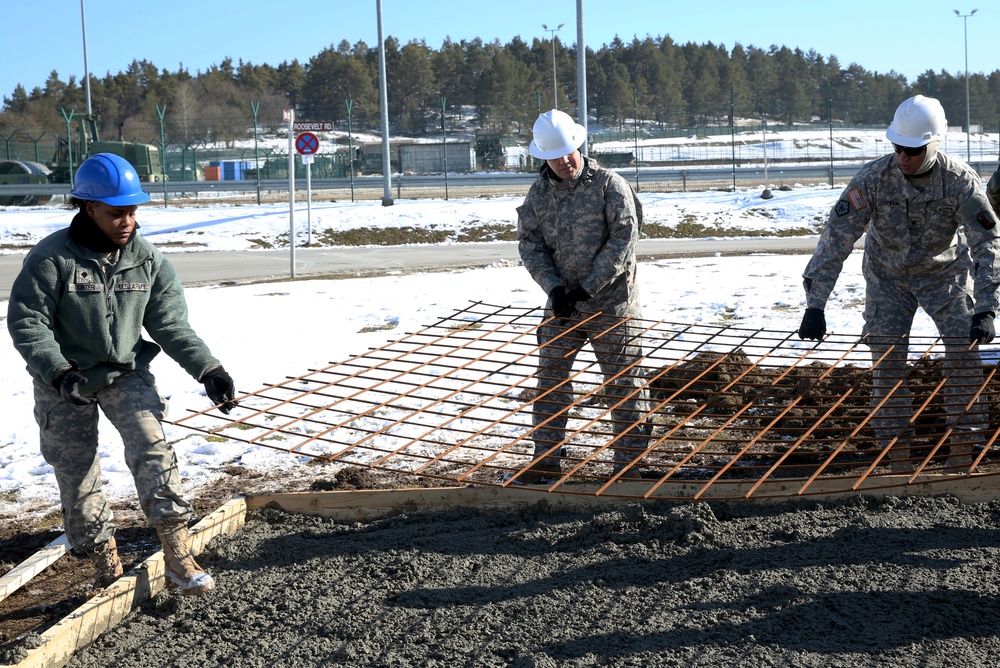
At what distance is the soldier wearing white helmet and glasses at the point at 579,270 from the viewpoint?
431cm

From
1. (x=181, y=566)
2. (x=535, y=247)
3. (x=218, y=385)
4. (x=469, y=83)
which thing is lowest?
(x=181, y=566)

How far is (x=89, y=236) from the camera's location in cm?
310

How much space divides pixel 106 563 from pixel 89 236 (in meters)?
1.13

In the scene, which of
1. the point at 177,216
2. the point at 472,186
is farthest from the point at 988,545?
the point at 472,186

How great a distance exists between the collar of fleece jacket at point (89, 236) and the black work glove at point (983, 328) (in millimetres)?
3266

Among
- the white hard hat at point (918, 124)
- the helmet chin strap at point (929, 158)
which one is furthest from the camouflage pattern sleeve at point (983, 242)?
the white hard hat at point (918, 124)

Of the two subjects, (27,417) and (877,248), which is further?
(27,417)

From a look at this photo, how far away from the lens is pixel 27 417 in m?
5.69

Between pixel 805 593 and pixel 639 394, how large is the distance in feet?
4.91

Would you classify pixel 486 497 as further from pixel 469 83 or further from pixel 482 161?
pixel 469 83

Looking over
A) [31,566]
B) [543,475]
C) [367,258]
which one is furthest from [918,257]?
[367,258]

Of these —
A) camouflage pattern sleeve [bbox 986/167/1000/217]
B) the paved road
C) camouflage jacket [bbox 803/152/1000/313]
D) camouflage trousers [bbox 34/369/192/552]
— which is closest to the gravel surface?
camouflage trousers [bbox 34/369/192/552]

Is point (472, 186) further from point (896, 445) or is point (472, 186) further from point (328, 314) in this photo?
point (896, 445)

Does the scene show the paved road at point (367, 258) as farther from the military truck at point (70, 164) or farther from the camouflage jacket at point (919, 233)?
the military truck at point (70, 164)
